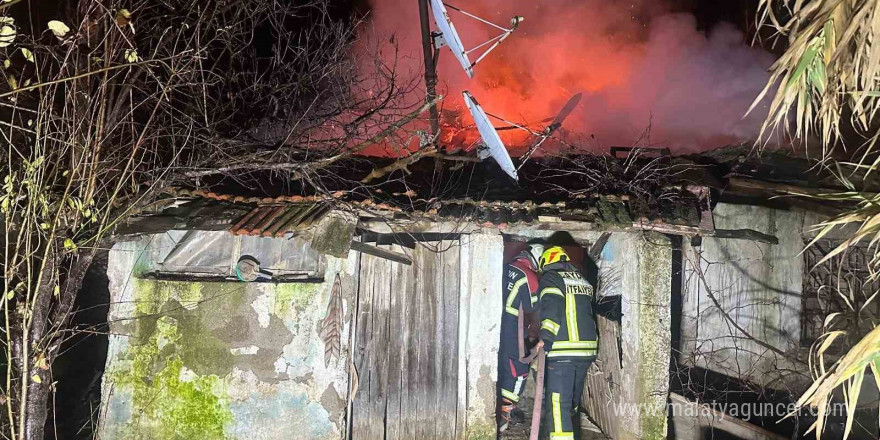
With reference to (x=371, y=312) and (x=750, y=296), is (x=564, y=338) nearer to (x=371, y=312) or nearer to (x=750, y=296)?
(x=371, y=312)

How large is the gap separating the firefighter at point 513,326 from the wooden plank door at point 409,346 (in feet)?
2.92

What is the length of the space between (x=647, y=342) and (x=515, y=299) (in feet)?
6.52

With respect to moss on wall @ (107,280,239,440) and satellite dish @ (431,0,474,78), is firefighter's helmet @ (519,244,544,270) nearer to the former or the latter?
satellite dish @ (431,0,474,78)

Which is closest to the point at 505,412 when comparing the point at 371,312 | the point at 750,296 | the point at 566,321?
the point at 566,321

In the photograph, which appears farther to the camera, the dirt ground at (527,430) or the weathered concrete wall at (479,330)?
the dirt ground at (527,430)

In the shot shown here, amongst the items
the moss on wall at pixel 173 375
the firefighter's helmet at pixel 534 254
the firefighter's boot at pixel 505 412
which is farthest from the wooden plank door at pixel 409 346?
the moss on wall at pixel 173 375

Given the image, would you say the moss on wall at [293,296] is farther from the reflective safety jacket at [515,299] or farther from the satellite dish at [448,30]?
the satellite dish at [448,30]

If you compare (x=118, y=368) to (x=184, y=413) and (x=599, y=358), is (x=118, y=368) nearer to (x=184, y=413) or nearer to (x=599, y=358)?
(x=184, y=413)

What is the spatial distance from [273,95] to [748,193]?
854cm

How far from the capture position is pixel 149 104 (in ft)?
21.2

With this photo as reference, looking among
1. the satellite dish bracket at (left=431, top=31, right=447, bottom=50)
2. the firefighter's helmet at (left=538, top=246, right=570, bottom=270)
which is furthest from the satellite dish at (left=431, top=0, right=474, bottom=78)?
the firefighter's helmet at (left=538, top=246, right=570, bottom=270)

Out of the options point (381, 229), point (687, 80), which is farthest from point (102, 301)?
point (687, 80)

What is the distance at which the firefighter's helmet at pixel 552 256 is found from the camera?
6.93m

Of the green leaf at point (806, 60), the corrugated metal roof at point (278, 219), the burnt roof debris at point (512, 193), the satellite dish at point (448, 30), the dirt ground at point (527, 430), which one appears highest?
the satellite dish at point (448, 30)
